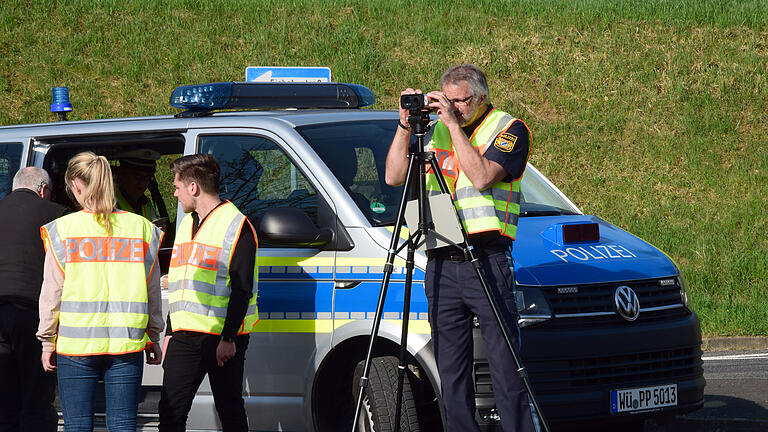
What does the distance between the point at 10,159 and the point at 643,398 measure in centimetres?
407

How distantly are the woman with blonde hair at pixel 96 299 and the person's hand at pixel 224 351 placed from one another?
37cm

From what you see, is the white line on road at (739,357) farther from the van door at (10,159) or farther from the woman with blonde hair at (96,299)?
the woman with blonde hair at (96,299)

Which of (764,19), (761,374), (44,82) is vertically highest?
(764,19)

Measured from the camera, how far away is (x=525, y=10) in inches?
866

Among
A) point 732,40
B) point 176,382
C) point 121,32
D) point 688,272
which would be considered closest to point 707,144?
point 732,40

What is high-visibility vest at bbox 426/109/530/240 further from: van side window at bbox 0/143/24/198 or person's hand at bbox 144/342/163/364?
van side window at bbox 0/143/24/198

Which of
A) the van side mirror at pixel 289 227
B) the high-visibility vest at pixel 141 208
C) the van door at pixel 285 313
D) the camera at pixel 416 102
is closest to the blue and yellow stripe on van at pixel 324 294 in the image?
the van door at pixel 285 313

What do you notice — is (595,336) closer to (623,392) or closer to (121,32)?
(623,392)

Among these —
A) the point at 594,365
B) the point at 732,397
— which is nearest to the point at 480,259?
the point at 594,365

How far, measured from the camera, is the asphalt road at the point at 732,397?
7.16 metres

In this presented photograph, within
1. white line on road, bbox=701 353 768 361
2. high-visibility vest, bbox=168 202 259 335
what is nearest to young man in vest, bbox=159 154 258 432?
high-visibility vest, bbox=168 202 259 335

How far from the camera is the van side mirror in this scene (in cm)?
532

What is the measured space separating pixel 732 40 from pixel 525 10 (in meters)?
4.10

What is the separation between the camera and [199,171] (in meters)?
5.27
